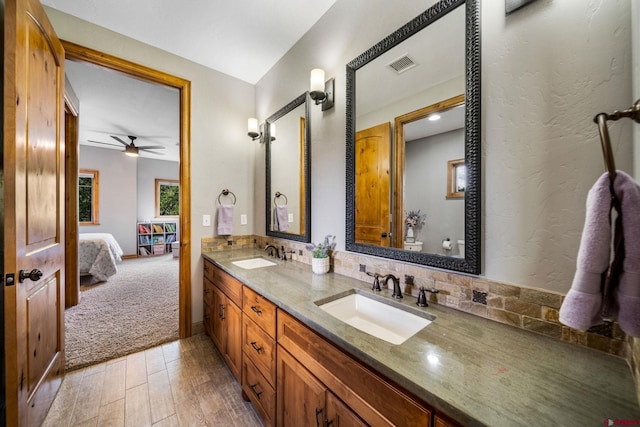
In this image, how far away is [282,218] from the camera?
2301 millimetres

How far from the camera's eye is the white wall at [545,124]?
763 millimetres

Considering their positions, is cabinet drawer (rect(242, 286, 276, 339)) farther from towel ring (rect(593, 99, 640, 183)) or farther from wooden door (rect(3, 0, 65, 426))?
towel ring (rect(593, 99, 640, 183))

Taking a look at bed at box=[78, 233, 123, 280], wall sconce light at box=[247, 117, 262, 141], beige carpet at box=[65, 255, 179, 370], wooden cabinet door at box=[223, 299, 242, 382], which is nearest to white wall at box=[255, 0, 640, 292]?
wooden cabinet door at box=[223, 299, 242, 382]

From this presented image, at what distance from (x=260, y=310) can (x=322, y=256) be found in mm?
516

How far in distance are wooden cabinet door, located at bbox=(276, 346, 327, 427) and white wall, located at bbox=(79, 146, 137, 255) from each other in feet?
21.5

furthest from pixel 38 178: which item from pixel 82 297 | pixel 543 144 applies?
pixel 82 297

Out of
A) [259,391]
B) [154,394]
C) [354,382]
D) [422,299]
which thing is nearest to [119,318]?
[154,394]

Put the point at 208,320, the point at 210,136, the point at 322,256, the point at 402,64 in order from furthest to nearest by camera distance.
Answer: the point at 210,136 → the point at 208,320 → the point at 322,256 → the point at 402,64

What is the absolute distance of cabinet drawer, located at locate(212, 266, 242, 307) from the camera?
162cm

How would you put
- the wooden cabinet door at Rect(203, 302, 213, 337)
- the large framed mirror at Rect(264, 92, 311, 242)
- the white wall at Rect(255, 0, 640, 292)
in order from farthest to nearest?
1. the wooden cabinet door at Rect(203, 302, 213, 337)
2. the large framed mirror at Rect(264, 92, 311, 242)
3. the white wall at Rect(255, 0, 640, 292)

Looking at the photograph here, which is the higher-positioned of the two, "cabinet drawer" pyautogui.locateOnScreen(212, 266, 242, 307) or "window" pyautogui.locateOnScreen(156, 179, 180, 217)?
"window" pyautogui.locateOnScreen(156, 179, 180, 217)

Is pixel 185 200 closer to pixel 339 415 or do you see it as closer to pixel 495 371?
pixel 339 415

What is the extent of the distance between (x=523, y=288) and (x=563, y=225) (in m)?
0.26

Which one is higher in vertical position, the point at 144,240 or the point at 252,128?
the point at 252,128
